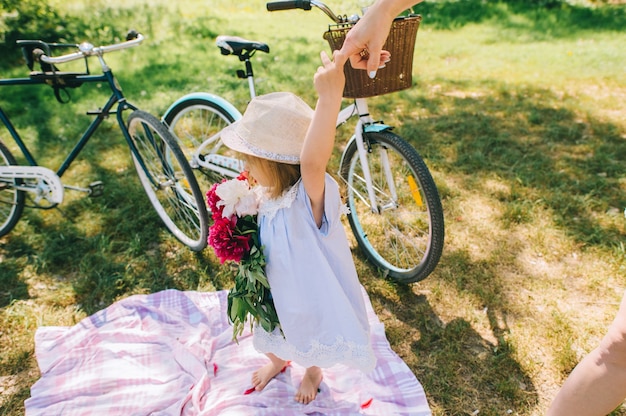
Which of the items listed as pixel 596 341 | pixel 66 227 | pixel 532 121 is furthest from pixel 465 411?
pixel 532 121

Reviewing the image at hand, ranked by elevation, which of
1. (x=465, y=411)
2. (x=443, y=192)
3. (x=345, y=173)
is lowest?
(x=465, y=411)

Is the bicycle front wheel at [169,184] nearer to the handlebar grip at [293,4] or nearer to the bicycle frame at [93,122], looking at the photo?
the bicycle frame at [93,122]

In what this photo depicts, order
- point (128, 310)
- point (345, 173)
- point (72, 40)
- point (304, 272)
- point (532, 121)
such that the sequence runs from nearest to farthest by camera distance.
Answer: point (304, 272) < point (128, 310) < point (345, 173) < point (532, 121) < point (72, 40)

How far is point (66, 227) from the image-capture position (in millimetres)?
3705

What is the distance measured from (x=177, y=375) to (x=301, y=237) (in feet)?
3.98

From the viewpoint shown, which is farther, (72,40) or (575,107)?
(72,40)

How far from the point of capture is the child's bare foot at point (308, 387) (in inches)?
90.6

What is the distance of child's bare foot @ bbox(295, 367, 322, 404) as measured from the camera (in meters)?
2.30

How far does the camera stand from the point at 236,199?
6.22 ft

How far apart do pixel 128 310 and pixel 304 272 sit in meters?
1.57

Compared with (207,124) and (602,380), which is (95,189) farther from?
(602,380)

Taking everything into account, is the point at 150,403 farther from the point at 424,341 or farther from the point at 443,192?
the point at 443,192

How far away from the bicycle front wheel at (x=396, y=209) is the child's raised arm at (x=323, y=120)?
1.06 m

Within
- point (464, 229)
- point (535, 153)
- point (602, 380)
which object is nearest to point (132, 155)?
point (464, 229)
